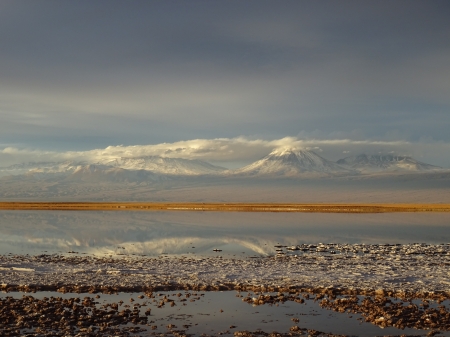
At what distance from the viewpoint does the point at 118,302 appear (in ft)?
52.3

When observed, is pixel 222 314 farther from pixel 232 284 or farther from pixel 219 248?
pixel 219 248

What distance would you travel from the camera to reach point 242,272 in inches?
835

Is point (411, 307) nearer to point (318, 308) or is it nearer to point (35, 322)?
point (318, 308)

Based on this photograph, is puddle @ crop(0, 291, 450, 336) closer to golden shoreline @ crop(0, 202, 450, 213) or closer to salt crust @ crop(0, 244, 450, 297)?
salt crust @ crop(0, 244, 450, 297)

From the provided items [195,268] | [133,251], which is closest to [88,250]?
[133,251]

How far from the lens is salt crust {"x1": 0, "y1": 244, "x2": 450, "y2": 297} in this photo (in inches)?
723

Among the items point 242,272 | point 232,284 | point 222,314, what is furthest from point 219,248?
point 222,314

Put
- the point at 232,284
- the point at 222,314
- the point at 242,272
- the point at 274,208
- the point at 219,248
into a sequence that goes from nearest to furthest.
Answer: the point at 222,314, the point at 232,284, the point at 242,272, the point at 219,248, the point at 274,208

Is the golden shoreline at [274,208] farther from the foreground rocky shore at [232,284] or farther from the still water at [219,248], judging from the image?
the foreground rocky shore at [232,284]

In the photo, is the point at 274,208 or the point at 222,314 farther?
the point at 274,208

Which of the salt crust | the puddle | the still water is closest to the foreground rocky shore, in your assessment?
the salt crust

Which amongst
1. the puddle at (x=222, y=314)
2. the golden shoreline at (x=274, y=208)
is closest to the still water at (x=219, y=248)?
the puddle at (x=222, y=314)

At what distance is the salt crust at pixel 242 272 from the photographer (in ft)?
60.2

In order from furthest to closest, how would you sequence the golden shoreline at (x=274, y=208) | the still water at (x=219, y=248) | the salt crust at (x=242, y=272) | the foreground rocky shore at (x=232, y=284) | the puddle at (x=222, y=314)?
1. the golden shoreline at (x=274, y=208)
2. the salt crust at (x=242, y=272)
3. the still water at (x=219, y=248)
4. the foreground rocky shore at (x=232, y=284)
5. the puddle at (x=222, y=314)
